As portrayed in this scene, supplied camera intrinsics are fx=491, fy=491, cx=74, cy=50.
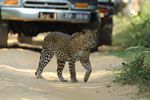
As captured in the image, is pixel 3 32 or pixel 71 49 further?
pixel 3 32

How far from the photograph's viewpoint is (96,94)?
8.27m

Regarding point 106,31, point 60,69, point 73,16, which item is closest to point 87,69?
point 60,69

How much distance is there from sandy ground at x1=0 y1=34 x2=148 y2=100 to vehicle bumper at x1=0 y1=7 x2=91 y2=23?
1.33m

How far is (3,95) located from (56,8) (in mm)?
6824

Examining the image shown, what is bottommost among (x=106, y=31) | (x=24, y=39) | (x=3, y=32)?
(x=24, y=39)

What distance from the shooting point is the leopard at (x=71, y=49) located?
9.84 meters

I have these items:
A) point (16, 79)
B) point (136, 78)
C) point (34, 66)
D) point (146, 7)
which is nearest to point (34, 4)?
point (34, 66)

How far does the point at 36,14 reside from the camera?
1355 cm

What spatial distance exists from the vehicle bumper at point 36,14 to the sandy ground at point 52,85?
1.33 metres

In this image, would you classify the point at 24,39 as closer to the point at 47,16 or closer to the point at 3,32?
the point at 3,32

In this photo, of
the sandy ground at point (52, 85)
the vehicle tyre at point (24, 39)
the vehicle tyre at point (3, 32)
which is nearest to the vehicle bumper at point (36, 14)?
the vehicle tyre at point (3, 32)

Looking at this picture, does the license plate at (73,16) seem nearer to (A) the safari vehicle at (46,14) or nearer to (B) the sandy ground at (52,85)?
(A) the safari vehicle at (46,14)

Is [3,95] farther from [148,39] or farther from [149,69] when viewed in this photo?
[148,39]

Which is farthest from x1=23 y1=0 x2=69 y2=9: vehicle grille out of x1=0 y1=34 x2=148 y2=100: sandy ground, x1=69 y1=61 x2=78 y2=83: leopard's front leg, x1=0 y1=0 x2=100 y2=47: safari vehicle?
x1=69 y1=61 x2=78 y2=83: leopard's front leg
